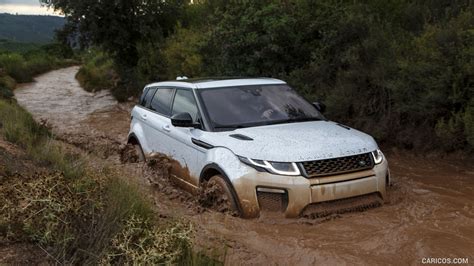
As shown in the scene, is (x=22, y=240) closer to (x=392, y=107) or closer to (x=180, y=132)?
(x=180, y=132)

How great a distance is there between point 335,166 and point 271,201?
0.73 m

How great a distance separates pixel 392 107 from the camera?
8.77 metres

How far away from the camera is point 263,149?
16.3 feet

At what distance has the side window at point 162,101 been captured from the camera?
281 inches

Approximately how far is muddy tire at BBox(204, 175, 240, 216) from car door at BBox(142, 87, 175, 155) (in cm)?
155

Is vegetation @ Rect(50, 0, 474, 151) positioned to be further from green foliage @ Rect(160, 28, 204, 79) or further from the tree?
the tree

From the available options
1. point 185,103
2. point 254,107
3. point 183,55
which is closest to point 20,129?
point 185,103

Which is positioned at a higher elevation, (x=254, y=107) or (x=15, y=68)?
(x=254, y=107)

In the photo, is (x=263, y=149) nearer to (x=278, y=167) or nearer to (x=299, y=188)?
(x=278, y=167)

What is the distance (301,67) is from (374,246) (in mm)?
7376

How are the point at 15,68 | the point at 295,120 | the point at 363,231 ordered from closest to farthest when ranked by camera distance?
the point at 363,231 < the point at 295,120 < the point at 15,68

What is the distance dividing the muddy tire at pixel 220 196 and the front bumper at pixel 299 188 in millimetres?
124

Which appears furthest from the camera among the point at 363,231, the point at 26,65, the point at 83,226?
the point at 26,65

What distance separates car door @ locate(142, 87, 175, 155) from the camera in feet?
22.4
